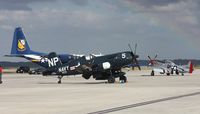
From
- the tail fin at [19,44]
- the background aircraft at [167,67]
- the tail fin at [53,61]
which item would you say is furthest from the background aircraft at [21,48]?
the tail fin at [53,61]

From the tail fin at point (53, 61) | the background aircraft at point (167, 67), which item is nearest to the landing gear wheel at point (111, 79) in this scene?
the tail fin at point (53, 61)

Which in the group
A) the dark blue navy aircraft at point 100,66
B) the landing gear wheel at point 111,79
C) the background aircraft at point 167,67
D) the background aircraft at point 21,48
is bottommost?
the landing gear wheel at point 111,79

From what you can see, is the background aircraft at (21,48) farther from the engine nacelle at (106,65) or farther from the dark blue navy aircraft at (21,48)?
the engine nacelle at (106,65)

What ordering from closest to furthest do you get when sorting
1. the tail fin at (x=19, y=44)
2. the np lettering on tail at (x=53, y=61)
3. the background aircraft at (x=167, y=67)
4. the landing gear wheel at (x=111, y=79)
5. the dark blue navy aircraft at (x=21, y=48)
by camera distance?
the landing gear wheel at (x=111, y=79), the np lettering on tail at (x=53, y=61), the background aircraft at (x=167, y=67), the dark blue navy aircraft at (x=21, y=48), the tail fin at (x=19, y=44)

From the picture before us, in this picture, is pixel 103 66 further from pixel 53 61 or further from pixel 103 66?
pixel 53 61

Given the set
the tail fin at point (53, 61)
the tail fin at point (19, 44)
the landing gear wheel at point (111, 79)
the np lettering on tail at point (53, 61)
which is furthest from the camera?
the tail fin at point (19, 44)

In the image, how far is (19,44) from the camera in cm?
8875

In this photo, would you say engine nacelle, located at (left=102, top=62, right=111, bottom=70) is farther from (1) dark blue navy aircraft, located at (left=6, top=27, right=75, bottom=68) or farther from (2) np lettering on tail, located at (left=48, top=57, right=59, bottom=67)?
(1) dark blue navy aircraft, located at (left=6, top=27, right=75, bottom=68)

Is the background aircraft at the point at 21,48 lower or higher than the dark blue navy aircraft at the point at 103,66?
higher

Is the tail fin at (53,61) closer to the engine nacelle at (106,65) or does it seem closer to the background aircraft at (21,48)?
the engine nacelle at (106,65)

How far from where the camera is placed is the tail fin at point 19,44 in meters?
88.2

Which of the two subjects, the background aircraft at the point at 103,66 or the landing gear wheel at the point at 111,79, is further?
the background aircraft at the point at 103,66

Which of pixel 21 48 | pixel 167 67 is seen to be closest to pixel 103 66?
pixel 167 67

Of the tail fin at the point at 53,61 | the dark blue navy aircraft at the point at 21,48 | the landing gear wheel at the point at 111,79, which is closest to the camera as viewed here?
the landing gear wheel at the point at 111,79
